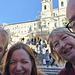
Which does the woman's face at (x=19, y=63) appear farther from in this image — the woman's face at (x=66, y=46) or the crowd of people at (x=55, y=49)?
the woman's face at (x=66, y=46)

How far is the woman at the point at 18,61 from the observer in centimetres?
123

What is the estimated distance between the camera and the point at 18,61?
1.26 meters

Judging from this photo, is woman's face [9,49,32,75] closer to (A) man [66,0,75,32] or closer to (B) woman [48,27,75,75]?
(B) woman [48,27,75,75]

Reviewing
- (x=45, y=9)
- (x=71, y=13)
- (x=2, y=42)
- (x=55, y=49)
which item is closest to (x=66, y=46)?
(x=55, y=49)

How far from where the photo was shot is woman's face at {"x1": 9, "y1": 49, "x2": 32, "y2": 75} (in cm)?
122

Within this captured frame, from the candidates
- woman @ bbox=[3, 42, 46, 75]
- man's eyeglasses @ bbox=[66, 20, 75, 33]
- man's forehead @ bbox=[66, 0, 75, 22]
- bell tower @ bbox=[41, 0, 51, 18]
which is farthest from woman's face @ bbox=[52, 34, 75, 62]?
bell tower @ bbox=[41, 0, 51, 18]

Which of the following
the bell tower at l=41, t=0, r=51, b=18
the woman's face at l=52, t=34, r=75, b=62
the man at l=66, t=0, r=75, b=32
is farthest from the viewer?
the bell tower at l=41, t=0, r=51, b=18

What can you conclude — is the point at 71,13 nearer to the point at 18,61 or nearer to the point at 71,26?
the point at 71,26

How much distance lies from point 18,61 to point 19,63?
0.09 feet

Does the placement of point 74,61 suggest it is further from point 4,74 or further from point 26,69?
point 4,74

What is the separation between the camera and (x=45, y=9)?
39.2 meters

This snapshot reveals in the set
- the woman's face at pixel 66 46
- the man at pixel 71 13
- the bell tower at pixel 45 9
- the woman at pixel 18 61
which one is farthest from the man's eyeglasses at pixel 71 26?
the bell tower at pixel 45 9

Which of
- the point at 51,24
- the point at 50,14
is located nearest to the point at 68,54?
the point at 51,24

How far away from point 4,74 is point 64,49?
2.43 ft
